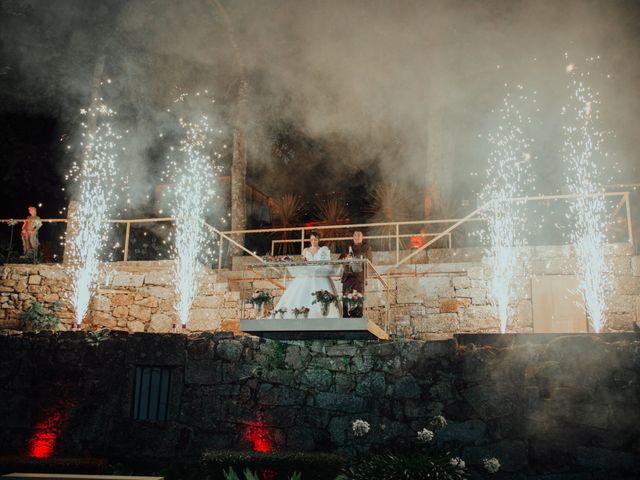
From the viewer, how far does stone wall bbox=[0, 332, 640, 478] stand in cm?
749

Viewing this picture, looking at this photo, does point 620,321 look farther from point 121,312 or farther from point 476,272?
point 121,312

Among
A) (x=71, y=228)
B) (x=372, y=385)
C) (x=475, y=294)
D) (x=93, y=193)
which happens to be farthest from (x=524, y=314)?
(x=93, y=193)

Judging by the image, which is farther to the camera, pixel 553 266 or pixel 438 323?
pixel 438 323

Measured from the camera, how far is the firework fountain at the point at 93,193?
484 inches

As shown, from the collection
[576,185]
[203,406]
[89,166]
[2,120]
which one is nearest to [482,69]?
[576,185]

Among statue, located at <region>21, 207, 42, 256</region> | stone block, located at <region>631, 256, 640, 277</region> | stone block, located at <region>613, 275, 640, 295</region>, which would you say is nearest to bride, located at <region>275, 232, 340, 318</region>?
stone block, located at <region>613, 275, 640, 295</region>

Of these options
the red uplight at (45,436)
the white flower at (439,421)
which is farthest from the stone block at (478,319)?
the red uplight at (45,436)

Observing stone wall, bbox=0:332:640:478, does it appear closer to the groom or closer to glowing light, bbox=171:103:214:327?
the groom

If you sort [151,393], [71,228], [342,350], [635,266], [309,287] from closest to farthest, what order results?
[309,287] → [342,350] → [151,393] → [635,266] → [71,228]

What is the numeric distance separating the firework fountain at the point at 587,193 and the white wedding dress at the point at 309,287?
13.9ft

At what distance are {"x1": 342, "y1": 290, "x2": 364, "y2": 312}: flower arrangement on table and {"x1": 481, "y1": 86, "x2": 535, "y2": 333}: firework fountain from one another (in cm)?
303

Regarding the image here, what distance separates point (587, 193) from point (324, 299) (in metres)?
5.40

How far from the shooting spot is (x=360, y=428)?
8.04 m

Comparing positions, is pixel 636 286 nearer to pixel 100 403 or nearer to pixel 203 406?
pixel 203 406
